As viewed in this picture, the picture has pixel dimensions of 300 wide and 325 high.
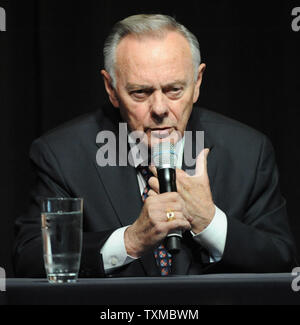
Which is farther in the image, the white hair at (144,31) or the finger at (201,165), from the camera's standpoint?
the white hair at (144,31)

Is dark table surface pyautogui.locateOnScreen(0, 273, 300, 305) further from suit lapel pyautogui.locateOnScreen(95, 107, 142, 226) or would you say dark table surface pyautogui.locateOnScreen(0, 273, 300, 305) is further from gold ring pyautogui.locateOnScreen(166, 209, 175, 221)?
suit lapel pyautogui.locateOnScreen(95, 107, 142, 226)

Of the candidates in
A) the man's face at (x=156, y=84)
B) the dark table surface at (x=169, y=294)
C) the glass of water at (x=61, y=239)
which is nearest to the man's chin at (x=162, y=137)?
the man's face at (x=156, y=84)

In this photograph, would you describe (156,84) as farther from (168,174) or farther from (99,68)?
(99,68)

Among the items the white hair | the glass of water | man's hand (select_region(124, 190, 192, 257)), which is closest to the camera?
the glass of water

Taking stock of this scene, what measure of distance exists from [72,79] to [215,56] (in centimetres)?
61

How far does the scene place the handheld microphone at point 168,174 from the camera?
174 cm

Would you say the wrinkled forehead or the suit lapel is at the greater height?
the wrinkled forehead

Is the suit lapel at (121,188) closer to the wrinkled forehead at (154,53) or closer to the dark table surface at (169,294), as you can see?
the wrinkled forehead at (154,53)

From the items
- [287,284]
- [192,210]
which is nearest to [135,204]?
[192,210]

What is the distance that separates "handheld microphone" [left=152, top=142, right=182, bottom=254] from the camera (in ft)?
5.72

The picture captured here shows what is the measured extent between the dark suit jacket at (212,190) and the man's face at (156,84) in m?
0.19

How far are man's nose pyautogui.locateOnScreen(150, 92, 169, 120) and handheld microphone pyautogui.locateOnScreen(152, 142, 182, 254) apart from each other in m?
0.25

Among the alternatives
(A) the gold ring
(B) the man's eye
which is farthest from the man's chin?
(A) the gold ring
